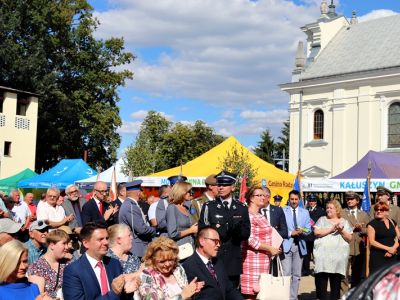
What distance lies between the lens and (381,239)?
9633 millimetres

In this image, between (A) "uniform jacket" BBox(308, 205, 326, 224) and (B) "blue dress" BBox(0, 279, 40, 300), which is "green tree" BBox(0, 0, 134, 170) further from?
(B) "blue dress" BBox(0, 279, 40, 300)

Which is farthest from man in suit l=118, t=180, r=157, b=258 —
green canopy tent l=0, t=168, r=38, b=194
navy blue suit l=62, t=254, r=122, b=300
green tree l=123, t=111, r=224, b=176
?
green tree l=123, t=111, r=224, b=176

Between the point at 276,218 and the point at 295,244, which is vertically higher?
the point at 276,218

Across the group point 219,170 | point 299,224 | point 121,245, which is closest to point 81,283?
point 121,245

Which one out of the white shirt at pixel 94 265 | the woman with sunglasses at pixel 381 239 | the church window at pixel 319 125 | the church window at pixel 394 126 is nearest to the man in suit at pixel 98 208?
the woman with sunglasses at pixel 381 239

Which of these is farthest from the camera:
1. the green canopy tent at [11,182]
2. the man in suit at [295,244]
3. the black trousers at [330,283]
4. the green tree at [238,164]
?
the green canopy tent at [11,182]

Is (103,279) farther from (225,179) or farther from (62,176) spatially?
(62,176)

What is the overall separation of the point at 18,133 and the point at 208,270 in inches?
1629

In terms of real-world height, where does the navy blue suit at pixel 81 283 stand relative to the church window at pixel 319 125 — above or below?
below

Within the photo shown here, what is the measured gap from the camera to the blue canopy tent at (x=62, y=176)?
26.2 metres

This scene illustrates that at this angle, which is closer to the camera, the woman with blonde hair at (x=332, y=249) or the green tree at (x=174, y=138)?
the woman with blonde hair at (x=332, y=249)

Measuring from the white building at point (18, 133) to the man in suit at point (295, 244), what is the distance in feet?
116

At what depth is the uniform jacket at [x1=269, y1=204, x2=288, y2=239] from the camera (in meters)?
10.6

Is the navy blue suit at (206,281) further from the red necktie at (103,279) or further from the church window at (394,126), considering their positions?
the church window at (394,126)
